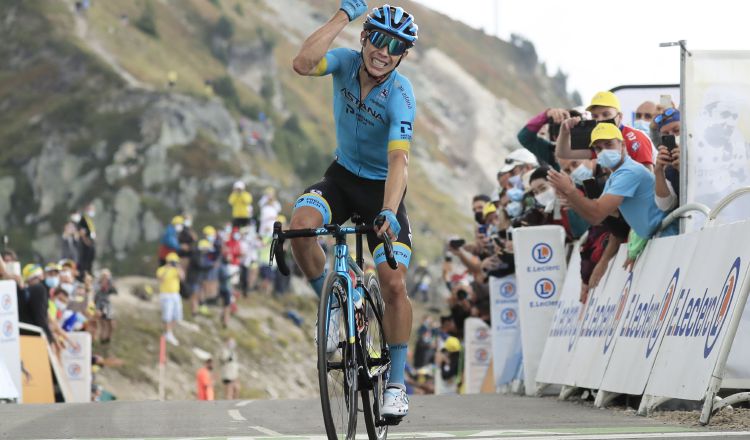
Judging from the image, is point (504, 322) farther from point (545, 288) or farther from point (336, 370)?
point (336, 370)

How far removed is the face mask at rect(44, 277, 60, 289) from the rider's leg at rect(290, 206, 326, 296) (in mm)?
18157

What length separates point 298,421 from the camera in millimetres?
11398

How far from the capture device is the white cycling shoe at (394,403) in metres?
8.52

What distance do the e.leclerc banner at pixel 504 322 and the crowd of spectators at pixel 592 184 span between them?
0.18 m

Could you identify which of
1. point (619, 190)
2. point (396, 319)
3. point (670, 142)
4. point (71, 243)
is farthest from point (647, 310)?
point (71, 243)

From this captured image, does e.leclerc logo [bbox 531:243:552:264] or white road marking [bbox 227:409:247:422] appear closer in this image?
white road marking [bbox 227:409:247:422]

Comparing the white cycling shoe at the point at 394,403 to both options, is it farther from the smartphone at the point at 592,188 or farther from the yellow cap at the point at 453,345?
the yellow cap at the point at 453,345

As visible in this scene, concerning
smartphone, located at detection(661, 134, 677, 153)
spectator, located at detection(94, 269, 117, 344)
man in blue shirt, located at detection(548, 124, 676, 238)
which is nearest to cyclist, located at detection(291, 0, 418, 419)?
man in blue shirt, located at detection(548, 124, 676, 238)

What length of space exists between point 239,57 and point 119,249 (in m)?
43.8

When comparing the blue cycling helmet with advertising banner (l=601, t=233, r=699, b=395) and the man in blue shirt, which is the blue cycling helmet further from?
the man in blue shirt

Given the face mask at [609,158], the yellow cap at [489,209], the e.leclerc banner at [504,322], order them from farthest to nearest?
the yellow cap at [489,209]
the e.leclerc banner at [504,322]
the face mask at [609,158]

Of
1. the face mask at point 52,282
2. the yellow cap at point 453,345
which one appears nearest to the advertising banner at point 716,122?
the yellow cap at point 453,345

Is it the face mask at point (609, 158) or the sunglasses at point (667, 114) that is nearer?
the face mask at point (609, 158)

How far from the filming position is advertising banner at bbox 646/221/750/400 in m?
10.1
